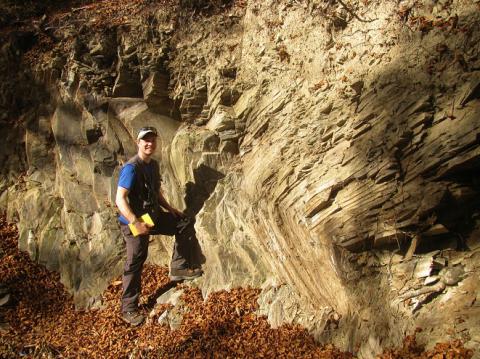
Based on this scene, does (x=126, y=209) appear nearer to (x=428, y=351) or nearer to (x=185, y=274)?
(x=185, y=274)

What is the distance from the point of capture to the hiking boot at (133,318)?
6.64 metres

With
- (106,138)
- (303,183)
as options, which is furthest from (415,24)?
(106,138)

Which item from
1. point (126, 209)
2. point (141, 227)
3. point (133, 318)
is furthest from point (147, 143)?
point (133, 318)

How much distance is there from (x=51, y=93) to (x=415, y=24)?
8.75 metres

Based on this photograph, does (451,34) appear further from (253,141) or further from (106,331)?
(106,331)

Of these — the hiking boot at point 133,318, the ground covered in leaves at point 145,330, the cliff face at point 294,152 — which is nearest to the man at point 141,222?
the hiking boot at point 133,318

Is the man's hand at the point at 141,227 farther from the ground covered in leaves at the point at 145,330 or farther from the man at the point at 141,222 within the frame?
the ground covered in leaves at the point at 145,330

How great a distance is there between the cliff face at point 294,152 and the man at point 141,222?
46 centimetres

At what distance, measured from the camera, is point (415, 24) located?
4965mm

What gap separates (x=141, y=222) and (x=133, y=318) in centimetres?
183

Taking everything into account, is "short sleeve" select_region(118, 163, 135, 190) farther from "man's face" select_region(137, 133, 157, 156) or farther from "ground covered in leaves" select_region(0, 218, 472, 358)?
"ground covered in leaves" select_region(0, 218, 472, 358)

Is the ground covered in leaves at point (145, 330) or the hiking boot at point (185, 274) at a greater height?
the hiking boot at point (185, 274)

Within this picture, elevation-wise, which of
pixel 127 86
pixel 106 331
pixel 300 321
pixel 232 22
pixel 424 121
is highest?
pixel 232 22

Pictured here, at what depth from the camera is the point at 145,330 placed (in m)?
6.47
